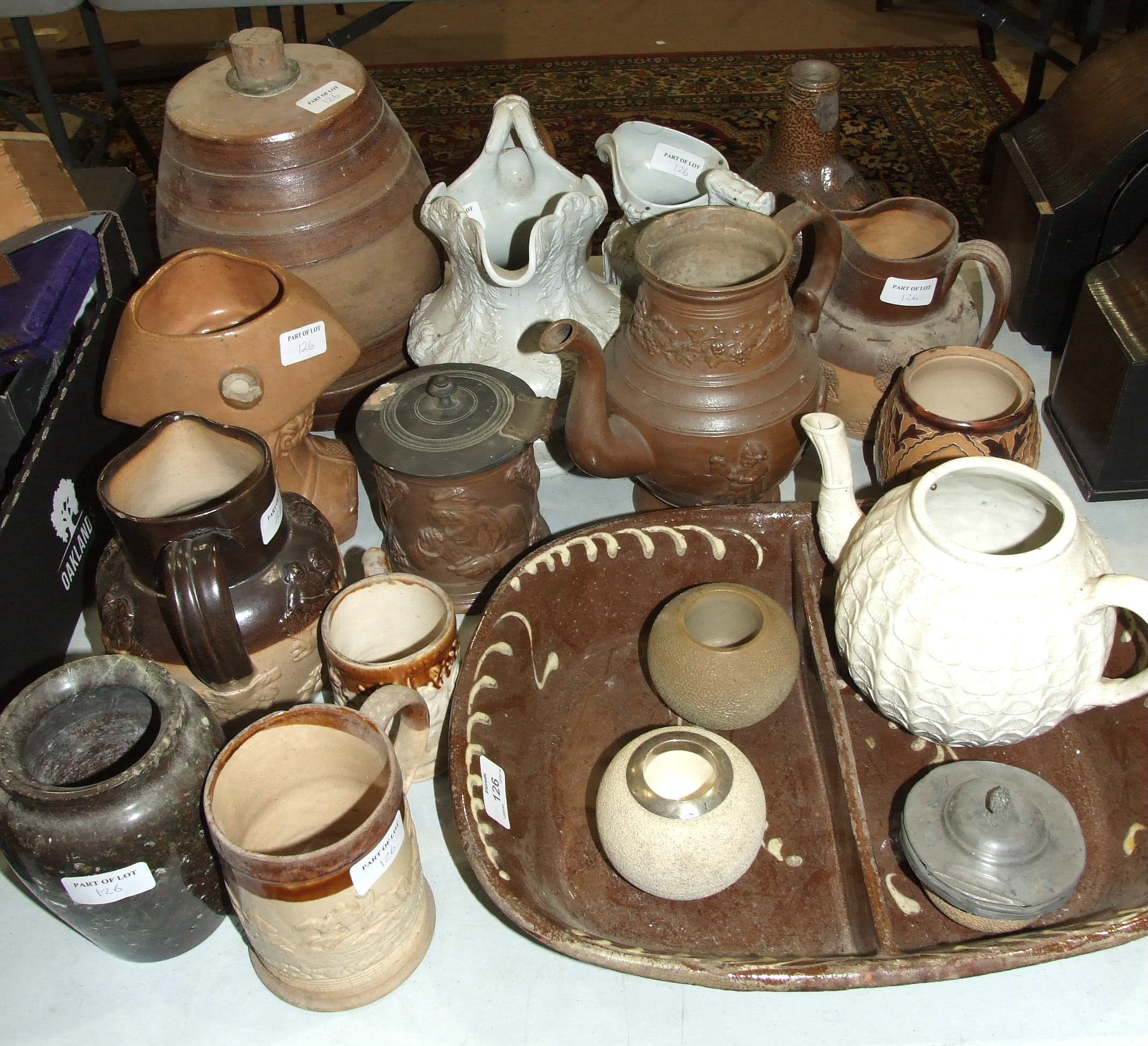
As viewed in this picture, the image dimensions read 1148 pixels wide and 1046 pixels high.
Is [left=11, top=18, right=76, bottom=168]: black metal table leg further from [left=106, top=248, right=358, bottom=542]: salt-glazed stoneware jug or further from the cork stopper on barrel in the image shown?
[left=106, top=248, right=358, bottom=542]: salt-glazed stoneware jug

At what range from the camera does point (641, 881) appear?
0.96 m

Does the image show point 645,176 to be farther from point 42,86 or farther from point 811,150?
point 42,86

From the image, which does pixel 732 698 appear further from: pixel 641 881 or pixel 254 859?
pixel 254 859

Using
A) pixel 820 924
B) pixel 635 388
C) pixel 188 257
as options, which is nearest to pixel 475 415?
pixel 635 388

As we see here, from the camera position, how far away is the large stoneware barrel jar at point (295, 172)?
4.41 ft

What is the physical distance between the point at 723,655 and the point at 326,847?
413 mm

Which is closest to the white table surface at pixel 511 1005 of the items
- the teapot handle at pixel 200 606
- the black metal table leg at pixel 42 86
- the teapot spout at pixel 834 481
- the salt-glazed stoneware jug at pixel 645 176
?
the teapot handle at pixel 200 606

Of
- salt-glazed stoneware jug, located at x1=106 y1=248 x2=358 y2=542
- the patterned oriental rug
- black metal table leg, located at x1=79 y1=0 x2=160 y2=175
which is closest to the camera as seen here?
salt-glazed stoneware jug, located at x1=106 y1=248 x2=358 y2=542

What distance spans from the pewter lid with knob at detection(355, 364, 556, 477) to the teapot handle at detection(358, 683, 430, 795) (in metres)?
0.29

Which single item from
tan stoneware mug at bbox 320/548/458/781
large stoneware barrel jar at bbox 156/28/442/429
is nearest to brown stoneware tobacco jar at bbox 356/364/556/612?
tan stoneware mug at bbox 320/548/458/781

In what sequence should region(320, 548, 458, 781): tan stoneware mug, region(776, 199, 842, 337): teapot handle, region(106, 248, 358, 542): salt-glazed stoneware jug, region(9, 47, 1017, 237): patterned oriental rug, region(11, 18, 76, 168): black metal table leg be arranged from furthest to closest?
region(9, 47, 1017, 237): patterned oriental rug, region(11, 18, 76, 168): black metal table leg, region(776, 199, 842, 337): teapot handle, region(106, 248, 358, 542): salt-glazed stoneware jug, region(320, 548, 458, 781): tan stoneware mug

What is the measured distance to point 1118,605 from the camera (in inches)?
35.0

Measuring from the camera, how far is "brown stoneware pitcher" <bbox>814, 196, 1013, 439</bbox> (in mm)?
1383

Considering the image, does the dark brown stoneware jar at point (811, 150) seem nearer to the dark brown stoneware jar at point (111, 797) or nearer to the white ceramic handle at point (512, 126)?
the white ceramic handle at point (512, 126)
